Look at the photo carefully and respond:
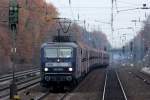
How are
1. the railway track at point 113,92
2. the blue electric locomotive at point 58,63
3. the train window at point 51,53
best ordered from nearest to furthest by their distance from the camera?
the railway track at point 113,92 → the blue electric locomotive at point 58,63 → the train window at point 51,53

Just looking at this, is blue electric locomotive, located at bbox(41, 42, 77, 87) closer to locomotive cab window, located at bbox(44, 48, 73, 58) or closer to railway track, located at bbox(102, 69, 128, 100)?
locomotive cab window, located at bbox(44, 48, 73, 58)

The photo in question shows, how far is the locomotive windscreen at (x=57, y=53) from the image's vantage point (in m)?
34.9

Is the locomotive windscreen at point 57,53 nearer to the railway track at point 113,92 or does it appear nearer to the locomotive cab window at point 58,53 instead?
the locomotive cab window at point 58,53

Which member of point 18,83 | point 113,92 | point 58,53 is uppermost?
point 58,53

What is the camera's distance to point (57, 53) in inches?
1378

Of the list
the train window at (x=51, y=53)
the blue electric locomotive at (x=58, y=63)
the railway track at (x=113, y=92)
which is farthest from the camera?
the train window at (x=51, y=53)

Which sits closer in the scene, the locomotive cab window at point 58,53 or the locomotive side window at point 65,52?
the locomotive cab window at point 58,53

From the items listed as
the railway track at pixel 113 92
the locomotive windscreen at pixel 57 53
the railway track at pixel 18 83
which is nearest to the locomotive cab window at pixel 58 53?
the locomotive windscreen at pixel 57 53

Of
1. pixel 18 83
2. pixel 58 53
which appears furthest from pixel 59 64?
pixel 18 83

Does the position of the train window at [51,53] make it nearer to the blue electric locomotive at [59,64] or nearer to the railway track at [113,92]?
the blue electric locomotive at [59,64]

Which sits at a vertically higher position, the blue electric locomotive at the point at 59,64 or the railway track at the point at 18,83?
the blue electric locomotive at the point at 59,64

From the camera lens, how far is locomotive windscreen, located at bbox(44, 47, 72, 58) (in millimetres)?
34875

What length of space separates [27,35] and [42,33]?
21.7 feet

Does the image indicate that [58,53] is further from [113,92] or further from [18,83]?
[18,83]
